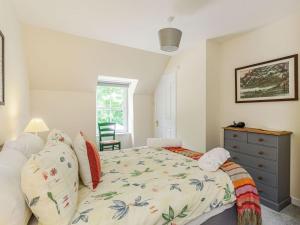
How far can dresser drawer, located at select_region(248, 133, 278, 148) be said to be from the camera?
6.86 feet

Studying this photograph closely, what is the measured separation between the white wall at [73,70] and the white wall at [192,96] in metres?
0.65

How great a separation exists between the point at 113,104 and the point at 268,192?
361 centimetres

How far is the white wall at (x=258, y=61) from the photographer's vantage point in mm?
2195

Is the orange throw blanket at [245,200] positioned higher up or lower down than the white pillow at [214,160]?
lower down

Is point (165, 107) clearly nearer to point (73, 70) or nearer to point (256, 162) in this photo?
point (73, 70)

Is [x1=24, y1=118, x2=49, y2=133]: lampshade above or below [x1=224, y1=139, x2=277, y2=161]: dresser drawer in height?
above

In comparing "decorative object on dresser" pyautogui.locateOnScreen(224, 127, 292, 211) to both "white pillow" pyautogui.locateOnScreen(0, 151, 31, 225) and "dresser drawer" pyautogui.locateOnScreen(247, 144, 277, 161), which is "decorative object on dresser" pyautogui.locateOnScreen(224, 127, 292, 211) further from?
"white pillow" pyautogui.locateOnScreen(0, 151, 31, 225)

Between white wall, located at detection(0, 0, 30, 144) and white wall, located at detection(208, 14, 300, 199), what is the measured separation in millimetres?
3012

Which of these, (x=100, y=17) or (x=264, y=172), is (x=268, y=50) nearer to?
(x=264, y=172)

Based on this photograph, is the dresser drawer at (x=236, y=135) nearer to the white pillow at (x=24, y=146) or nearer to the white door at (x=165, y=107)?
the white door at (x=165, y=107)

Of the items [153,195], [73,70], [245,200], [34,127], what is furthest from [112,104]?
[245,200]

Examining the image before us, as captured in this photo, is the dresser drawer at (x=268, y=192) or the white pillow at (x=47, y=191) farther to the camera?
the dresser drawer at (x=268, y=192)

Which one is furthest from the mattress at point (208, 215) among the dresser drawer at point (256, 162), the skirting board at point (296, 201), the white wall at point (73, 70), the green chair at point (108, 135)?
the white wall at point (73, 70)

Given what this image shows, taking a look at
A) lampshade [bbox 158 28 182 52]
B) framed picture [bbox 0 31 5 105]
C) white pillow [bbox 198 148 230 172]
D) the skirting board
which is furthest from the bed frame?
framed picture [bbox 0 31 5 105]
